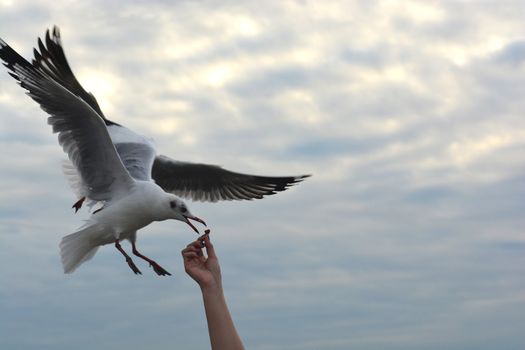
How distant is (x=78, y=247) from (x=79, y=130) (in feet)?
3.21

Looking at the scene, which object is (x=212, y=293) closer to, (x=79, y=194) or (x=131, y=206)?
(x=131, y=206)

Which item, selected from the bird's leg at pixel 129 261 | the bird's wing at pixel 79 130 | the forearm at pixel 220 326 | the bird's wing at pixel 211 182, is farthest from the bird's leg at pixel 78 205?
the forearm at pixel 220 326

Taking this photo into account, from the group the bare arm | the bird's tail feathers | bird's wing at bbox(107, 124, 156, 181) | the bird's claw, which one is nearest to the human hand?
the bare arm

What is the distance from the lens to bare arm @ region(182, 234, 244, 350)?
8.86 feet

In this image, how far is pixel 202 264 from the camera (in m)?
3.02

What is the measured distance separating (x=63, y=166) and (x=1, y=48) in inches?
69.6

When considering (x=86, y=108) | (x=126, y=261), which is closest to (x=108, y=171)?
(x=86, y=108)

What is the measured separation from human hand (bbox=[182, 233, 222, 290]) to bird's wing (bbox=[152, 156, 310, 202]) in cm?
528

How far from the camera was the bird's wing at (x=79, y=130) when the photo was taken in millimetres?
5734

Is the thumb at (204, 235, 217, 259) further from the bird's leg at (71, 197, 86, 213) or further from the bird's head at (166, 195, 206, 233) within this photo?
the bird's leg at (71, 197, 86, 213)

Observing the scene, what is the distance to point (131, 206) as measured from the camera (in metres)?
5.58

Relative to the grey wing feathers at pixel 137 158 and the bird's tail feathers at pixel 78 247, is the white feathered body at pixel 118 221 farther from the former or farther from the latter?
the grey wing feathers at pixel 137 158

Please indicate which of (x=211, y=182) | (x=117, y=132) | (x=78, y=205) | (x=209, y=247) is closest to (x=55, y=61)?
(x=117, y=132)

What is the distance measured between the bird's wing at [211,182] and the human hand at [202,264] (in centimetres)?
528
